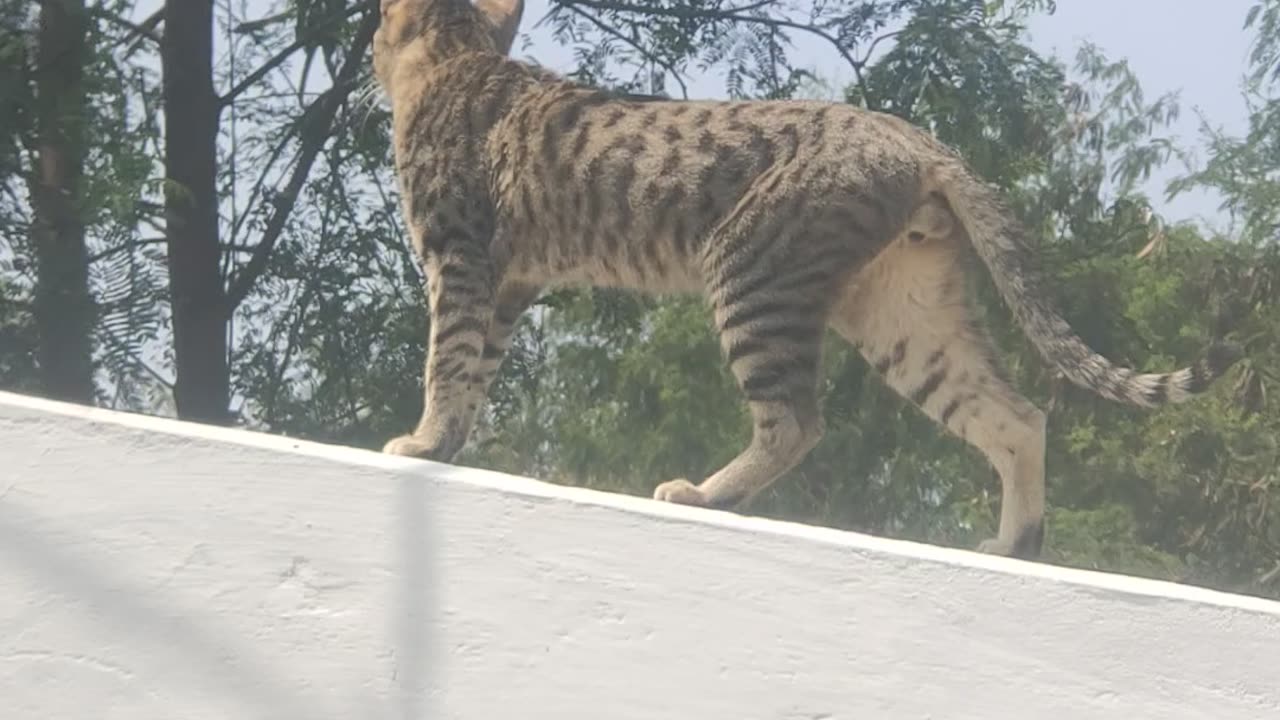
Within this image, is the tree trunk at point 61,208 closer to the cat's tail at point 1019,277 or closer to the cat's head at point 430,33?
the cat's head at point 430,33

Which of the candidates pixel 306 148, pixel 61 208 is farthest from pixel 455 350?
pixel 306 148

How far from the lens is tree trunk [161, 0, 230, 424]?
895 centimetres

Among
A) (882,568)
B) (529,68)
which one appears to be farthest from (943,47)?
(882,568)

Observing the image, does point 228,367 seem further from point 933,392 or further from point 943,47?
point 933,392

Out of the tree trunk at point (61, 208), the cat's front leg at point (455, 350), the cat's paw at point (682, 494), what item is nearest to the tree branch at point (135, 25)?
the tree trunk at point (61, 208)

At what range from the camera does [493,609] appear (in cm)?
362

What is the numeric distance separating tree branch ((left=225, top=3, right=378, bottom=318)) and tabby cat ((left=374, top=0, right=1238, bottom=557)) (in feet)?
11.0

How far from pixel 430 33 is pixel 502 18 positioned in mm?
465

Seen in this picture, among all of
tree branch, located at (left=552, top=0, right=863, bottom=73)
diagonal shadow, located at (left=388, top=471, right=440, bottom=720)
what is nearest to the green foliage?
tree branch, located at (left=552, top=0, right=863, bottom=73)

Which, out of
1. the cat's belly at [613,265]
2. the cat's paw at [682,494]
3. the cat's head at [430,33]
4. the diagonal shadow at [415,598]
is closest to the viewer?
the diagonal shadow at [415,598]

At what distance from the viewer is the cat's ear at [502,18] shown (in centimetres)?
675

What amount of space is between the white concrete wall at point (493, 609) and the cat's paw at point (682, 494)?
1.13 m

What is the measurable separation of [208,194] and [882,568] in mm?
6497

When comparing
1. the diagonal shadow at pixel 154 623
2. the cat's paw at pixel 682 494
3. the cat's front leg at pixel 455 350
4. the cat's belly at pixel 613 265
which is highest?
the cat's belly at pixel 613 265
